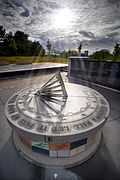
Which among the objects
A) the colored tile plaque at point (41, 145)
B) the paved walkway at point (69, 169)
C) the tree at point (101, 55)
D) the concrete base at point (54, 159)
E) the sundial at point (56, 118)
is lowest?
the paved walkway at point (69, 169)

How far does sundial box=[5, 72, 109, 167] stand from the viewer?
4242 mm

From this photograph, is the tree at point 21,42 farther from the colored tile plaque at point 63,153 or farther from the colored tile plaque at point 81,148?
the colored tile plaque at point 81,148

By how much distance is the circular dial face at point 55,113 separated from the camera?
15.0 feet

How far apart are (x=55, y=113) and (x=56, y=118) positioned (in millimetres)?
522

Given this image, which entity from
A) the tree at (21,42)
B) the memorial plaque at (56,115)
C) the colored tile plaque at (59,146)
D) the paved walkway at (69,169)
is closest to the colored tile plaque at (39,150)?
the colored tile plaque at (59,146)

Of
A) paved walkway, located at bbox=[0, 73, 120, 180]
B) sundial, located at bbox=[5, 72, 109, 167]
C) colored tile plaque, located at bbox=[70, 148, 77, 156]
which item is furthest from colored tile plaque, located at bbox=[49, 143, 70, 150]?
paved walkway, located at bbox=[0, 73, 120, 180]

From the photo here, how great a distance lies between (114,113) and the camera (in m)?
8.69

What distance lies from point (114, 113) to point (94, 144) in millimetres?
4501

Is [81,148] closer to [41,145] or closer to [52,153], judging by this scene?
[52,153]

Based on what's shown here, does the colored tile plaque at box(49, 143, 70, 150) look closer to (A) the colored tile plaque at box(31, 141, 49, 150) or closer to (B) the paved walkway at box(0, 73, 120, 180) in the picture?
(A) the colored tile plaque at box(31, 141, 49, 150)

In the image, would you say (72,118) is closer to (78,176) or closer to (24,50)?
(78,176)

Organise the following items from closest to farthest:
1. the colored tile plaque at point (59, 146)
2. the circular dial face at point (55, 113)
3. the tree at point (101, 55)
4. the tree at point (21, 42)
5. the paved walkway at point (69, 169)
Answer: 1. the paved walkway at point (69, 169)
2. the colored tile plaque at point (59, 146)
3. the circular dial face at point (55, 113)
4. the tree at point (21, 42)
5. the tree at point (101, 55)

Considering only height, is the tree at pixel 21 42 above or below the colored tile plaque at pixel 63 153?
above

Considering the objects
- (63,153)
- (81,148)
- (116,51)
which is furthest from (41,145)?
(116,51)
